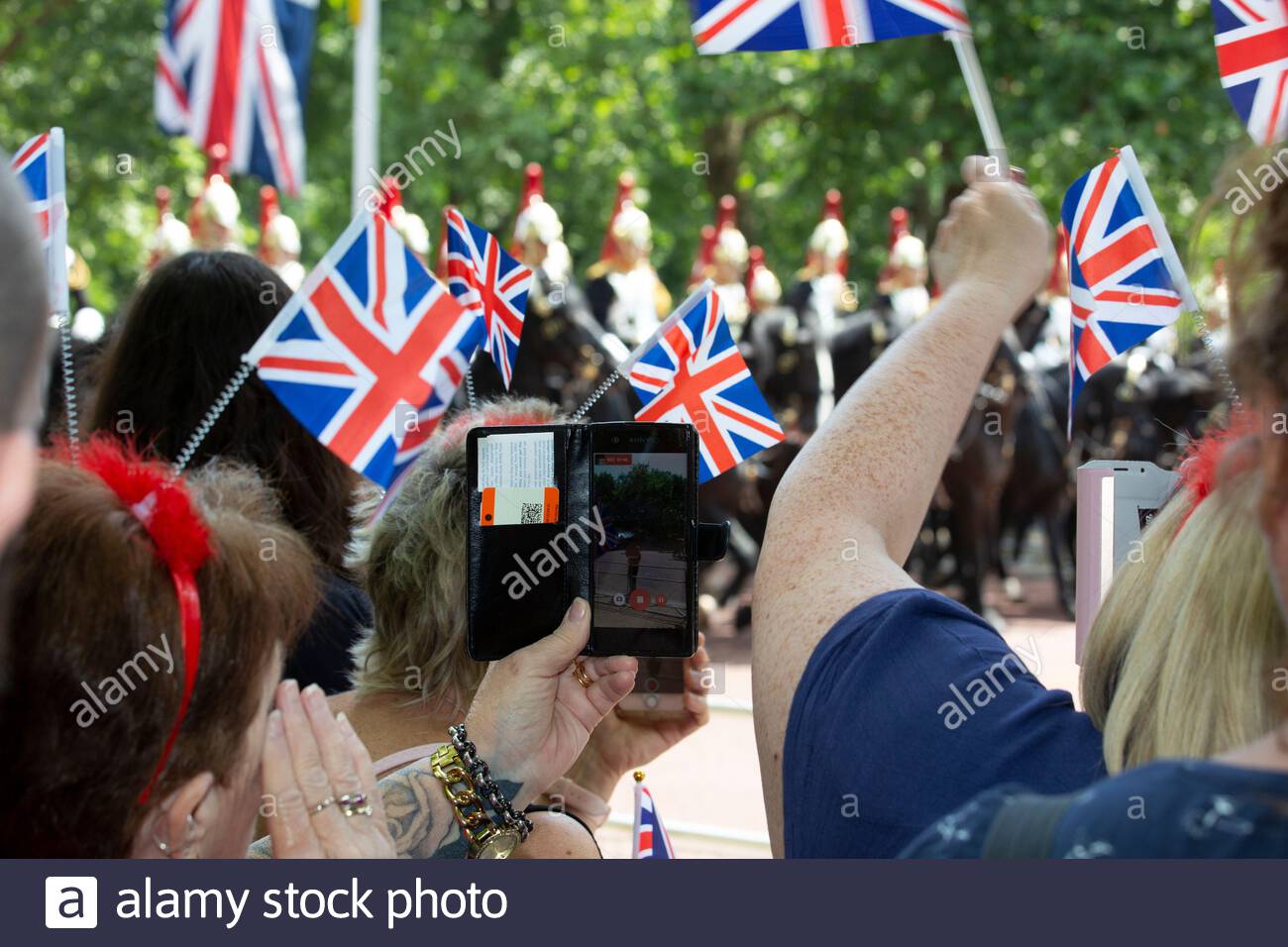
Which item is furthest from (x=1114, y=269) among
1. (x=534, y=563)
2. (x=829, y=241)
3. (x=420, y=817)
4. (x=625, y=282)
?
(x=829, y=241)

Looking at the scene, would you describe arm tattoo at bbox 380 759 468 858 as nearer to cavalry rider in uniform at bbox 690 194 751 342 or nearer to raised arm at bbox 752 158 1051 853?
raised arm at bbox 752 158 1051 853

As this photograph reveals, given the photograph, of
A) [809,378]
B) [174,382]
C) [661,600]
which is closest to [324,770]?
[661,600]

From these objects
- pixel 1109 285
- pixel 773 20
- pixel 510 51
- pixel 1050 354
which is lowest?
pixel 1050 354

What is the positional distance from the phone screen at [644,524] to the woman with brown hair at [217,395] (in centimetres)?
94

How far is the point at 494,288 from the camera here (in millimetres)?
2570

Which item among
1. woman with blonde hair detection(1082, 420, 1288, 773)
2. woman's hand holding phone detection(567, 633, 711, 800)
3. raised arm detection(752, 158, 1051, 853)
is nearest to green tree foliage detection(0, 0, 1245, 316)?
woman's hand holding phone detection(567, 633, 711, 800)

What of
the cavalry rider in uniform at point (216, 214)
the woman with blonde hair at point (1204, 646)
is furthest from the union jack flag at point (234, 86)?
the woman with blonde hair at point (1204, 646)

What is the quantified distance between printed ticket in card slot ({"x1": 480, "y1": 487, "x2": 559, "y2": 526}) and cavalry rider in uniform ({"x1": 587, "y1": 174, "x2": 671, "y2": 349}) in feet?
26.0

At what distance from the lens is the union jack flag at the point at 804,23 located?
8.15 ft

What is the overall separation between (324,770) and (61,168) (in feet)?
4.68

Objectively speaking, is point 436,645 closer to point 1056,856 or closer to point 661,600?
point 661,600

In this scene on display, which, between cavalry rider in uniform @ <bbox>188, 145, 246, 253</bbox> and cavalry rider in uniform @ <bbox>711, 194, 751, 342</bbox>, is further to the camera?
cavalry rider in uniform @ <bbox>711, 194, 751, 342</bbox>

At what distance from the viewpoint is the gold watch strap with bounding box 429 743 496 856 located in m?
1.71
